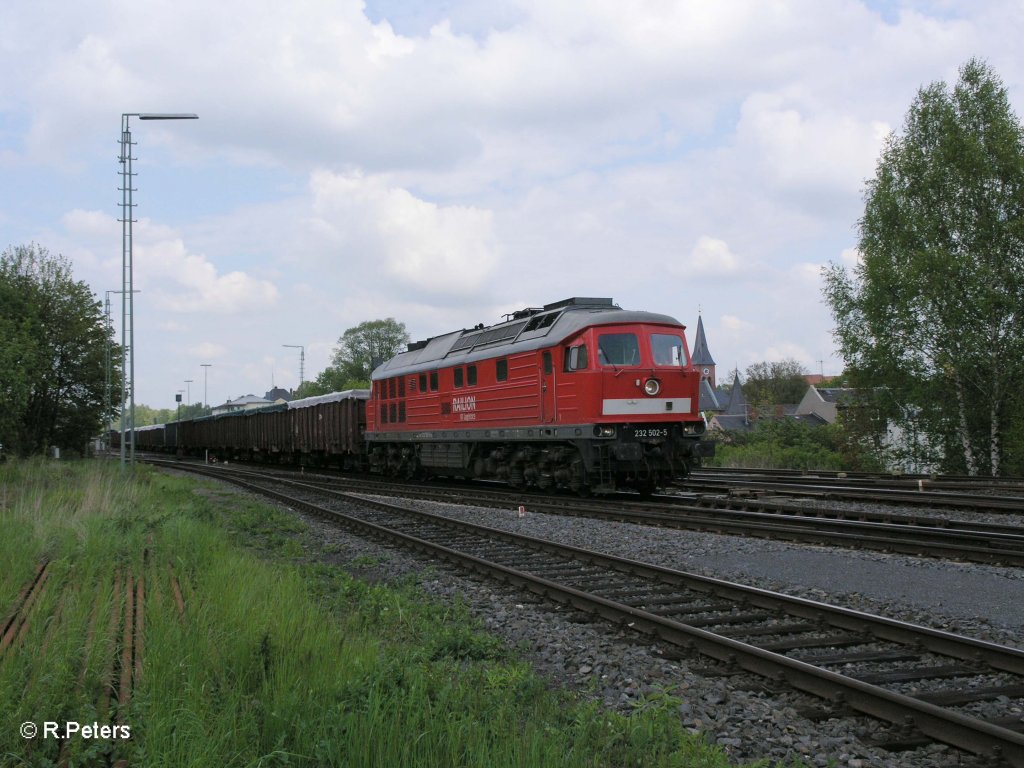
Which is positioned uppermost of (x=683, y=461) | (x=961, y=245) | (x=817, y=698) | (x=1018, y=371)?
(x=961, y=245)

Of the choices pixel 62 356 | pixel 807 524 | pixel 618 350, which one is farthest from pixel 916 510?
pixel 62 356

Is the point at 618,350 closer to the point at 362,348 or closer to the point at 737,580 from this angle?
the point at 737,580

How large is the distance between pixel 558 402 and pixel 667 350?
2.32 m

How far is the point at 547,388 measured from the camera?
16.3 m

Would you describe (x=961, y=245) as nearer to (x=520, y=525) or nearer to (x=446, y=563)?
(x=520, y=525)

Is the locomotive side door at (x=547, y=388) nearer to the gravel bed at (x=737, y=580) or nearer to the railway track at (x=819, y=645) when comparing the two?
the gravel bed at (x=737, y=580)

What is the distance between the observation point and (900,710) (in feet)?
14.7

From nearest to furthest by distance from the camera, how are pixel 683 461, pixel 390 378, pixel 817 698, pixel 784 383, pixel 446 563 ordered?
1. pixel 817 698
2. pixel 446 563
3. pixel 683 461
4. pixel 390 378
5. pixel 784 383

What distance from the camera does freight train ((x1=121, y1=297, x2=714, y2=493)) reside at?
1519 centimetres

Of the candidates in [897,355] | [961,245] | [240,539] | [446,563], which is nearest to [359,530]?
[240,539]

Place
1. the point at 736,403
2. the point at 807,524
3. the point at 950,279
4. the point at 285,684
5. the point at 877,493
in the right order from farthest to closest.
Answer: the point at 736,403, the point at 950,279, the point at 877,493, the point at 807,524, the point at 285,684

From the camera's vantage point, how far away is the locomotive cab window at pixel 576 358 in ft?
50.4

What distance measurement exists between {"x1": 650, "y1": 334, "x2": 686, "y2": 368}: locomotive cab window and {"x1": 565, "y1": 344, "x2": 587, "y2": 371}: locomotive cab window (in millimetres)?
1300

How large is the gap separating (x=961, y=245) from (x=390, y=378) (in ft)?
65.1
